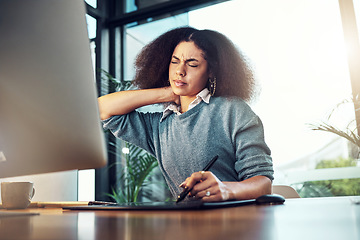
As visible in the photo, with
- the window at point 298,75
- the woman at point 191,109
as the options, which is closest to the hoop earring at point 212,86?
the woman at point 191,109

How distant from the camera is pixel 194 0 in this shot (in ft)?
11.3

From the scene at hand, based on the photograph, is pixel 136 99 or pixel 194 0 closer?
pixel 136 99

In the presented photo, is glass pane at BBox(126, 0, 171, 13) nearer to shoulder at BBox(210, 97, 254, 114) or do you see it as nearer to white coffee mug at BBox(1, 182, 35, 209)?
shoulder at BBox(210, 97, 254, 114)

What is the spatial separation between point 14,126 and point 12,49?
0.12 meters

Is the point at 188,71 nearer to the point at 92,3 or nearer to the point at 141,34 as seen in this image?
the point at 141,34

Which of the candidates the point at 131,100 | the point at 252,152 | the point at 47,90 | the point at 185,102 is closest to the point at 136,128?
the point at 131,100

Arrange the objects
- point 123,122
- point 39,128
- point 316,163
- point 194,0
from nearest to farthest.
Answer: point 39,128, point 123,122, point 316,163, point 194,0

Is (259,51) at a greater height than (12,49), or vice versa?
(259,51)

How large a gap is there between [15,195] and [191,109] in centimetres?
79

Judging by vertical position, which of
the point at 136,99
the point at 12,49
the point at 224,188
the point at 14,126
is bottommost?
the point at 224,188

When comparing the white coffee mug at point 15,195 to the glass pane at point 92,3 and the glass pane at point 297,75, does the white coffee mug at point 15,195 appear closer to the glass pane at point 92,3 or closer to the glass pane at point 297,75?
the glass pane at point 297,75

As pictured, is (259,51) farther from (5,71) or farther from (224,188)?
(5,71)

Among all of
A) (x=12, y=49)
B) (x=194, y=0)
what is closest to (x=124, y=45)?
(x=194, y=0)

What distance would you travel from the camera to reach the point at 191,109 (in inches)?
62.6
